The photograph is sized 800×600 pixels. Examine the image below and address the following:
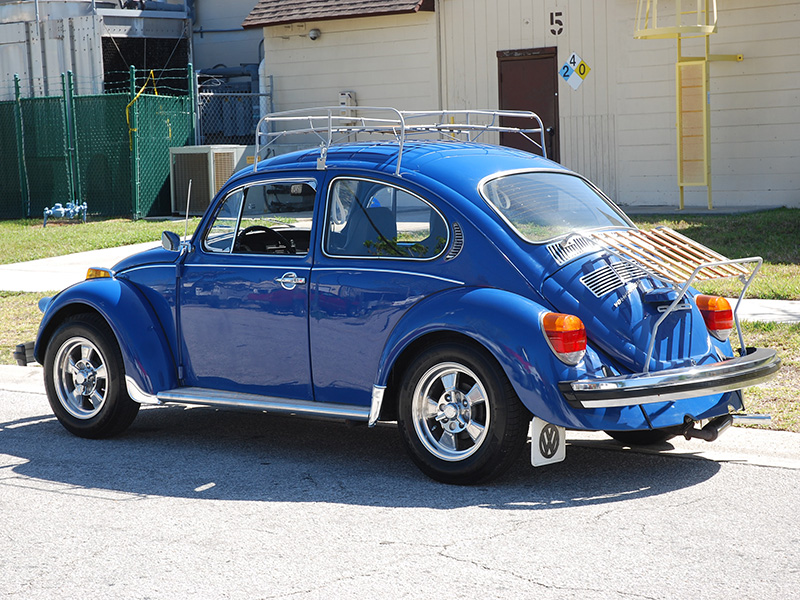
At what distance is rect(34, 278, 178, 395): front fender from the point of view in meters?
6.53

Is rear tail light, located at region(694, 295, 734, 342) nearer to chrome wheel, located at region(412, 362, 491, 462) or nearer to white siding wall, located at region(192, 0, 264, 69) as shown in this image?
chrome wheel, located at region(412, 362, 491, 462)

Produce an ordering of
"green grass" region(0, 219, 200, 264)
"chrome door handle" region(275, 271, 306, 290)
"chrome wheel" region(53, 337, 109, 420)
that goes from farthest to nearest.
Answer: "green grass" region(0, 219, 200, 264), "chrome wheel" region(53, 337, 109, 420), "chrome door handle" region(275, 271, 306, 290)

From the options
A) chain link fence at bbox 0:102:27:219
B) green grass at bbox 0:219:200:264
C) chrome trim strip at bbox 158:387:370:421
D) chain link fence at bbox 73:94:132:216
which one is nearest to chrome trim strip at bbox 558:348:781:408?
chrome trim strip at bbox 158:387:370:421

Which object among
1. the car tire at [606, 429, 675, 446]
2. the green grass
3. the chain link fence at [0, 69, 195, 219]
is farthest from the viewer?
the chain link fence at [0, 69, 195, 219]

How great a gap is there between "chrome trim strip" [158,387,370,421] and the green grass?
33.0ft

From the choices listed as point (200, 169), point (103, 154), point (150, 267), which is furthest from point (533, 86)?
point (150, 267)

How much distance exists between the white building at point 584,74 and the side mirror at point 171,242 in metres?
13.0

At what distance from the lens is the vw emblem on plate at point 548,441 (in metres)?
5.40

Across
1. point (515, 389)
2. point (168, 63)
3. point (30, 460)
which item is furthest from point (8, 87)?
point (515, 389)

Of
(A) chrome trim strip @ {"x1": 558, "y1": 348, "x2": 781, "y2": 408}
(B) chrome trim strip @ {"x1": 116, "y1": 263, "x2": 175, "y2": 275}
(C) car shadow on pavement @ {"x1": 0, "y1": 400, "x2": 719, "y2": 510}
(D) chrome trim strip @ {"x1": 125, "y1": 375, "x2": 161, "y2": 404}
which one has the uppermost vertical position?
(B) chrome trim strip @ {"x1": 116, "y1": 263, "x2": 175, "y2": 275}

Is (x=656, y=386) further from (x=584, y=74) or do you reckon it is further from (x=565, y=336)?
(x=584, y=74)

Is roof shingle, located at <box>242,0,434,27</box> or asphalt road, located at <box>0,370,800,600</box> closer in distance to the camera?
asphalt road, located at <box>0,370,800,600</box>

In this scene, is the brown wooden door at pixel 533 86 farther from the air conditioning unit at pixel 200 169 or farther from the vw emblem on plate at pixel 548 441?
the vw emblem on plate at pixel 548 441

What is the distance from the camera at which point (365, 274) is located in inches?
233
